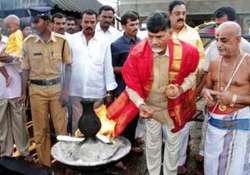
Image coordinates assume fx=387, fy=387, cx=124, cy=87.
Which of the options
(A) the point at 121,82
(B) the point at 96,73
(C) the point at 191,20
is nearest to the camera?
(B) the point at 96,73

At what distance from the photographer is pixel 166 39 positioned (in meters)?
3.76

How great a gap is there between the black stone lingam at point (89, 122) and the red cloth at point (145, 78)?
47 centimetres

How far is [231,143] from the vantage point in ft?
12.4

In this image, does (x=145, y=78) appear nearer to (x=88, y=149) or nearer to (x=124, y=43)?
(x=88, y=149)

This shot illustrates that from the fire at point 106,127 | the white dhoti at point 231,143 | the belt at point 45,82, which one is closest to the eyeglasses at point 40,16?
the belt at point 45,82

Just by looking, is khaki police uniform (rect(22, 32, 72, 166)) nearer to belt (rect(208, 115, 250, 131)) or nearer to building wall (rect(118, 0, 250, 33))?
belt (rect(208, 115, 250, 131))

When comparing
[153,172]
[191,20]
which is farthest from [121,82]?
[191,20]

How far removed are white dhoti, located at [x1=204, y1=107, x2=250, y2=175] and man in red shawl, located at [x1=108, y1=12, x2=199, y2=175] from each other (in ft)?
1.25

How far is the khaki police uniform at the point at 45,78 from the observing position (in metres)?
4.68

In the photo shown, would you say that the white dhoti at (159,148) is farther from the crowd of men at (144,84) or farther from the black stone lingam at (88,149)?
the black stone lingam at (88,149)

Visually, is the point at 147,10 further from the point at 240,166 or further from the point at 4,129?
the point at 240,166

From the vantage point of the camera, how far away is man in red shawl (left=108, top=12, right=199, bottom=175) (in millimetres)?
3836

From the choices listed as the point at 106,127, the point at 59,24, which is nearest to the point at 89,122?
the point at 106,127

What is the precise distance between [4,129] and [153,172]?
2.22 metres
